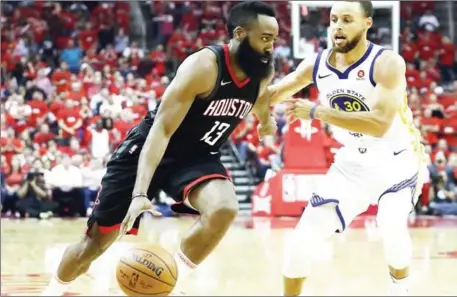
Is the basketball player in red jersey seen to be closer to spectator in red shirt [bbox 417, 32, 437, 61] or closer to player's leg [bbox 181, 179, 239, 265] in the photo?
player's leg [bbox 181, 179, 239, 265]

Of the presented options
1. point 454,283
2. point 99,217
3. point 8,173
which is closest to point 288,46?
point 8,173

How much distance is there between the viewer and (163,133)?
16.1 feet

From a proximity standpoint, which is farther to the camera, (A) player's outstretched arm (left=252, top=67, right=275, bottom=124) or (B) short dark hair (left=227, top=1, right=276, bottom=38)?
(A) player's outstretched arm (left=252, top=67, right=275, bottom=124)

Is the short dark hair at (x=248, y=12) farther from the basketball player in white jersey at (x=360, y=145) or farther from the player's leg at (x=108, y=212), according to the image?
the player's leg at (x=108, y=212)

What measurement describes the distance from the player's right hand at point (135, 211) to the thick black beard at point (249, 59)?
1.02m

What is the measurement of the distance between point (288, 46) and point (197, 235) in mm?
12109

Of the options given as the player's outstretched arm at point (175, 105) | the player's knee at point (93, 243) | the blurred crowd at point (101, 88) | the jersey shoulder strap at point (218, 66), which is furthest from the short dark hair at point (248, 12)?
the blurred crowd at point (101, 88)

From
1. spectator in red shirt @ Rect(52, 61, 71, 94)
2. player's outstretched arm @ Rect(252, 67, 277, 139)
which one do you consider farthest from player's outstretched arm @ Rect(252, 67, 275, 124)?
spectator in red shirt @ Rect(52, 61, 71, 94)

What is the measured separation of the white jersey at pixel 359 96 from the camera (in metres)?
5.26

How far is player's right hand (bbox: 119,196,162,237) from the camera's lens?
14.9ft

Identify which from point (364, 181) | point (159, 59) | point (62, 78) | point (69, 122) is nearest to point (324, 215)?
point (364, 181)

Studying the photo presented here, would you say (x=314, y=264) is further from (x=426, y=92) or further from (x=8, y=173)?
(x=426, y=92)

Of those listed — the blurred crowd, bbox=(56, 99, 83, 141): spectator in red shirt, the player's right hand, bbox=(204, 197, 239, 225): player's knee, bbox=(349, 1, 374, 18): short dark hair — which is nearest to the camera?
the player's right hand

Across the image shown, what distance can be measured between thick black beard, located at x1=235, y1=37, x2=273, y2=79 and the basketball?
1175 mm
